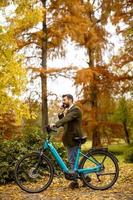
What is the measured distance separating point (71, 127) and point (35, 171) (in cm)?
113

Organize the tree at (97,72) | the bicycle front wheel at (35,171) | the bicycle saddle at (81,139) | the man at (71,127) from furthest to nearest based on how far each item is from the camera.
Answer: the tree at (97,72)
the man at (71,127)
the bicycle saddle at (81,139)
the bicycle front wheel at (35,171)

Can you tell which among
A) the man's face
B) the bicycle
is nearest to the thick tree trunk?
the man's face

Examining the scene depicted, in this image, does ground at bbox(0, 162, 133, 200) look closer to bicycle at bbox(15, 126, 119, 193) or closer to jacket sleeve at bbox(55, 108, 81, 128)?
bicycle at bbox(15, 126, 119, 193)

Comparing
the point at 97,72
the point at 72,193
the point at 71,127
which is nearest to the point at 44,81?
the point at 97,72

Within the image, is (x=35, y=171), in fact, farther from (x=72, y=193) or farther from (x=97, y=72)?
(x=97, y=72)

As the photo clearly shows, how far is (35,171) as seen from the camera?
8688 millimetres

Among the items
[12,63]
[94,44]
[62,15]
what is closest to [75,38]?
[62,15]

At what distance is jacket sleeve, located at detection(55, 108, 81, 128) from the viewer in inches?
344

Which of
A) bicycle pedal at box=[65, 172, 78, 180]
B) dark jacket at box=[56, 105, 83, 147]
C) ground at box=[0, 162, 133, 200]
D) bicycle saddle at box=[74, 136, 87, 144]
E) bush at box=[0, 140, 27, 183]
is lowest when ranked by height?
ground at box=[0, 162, 133, 200]

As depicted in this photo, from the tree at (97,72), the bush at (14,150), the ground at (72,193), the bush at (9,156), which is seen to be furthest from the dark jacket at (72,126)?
the tree at (97,72)

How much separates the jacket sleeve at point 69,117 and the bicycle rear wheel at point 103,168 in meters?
0.76

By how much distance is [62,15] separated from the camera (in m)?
22.1

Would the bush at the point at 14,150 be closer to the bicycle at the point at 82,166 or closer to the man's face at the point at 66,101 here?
the bicycle at the point at 82,166

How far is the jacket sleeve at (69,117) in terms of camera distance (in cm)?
874
